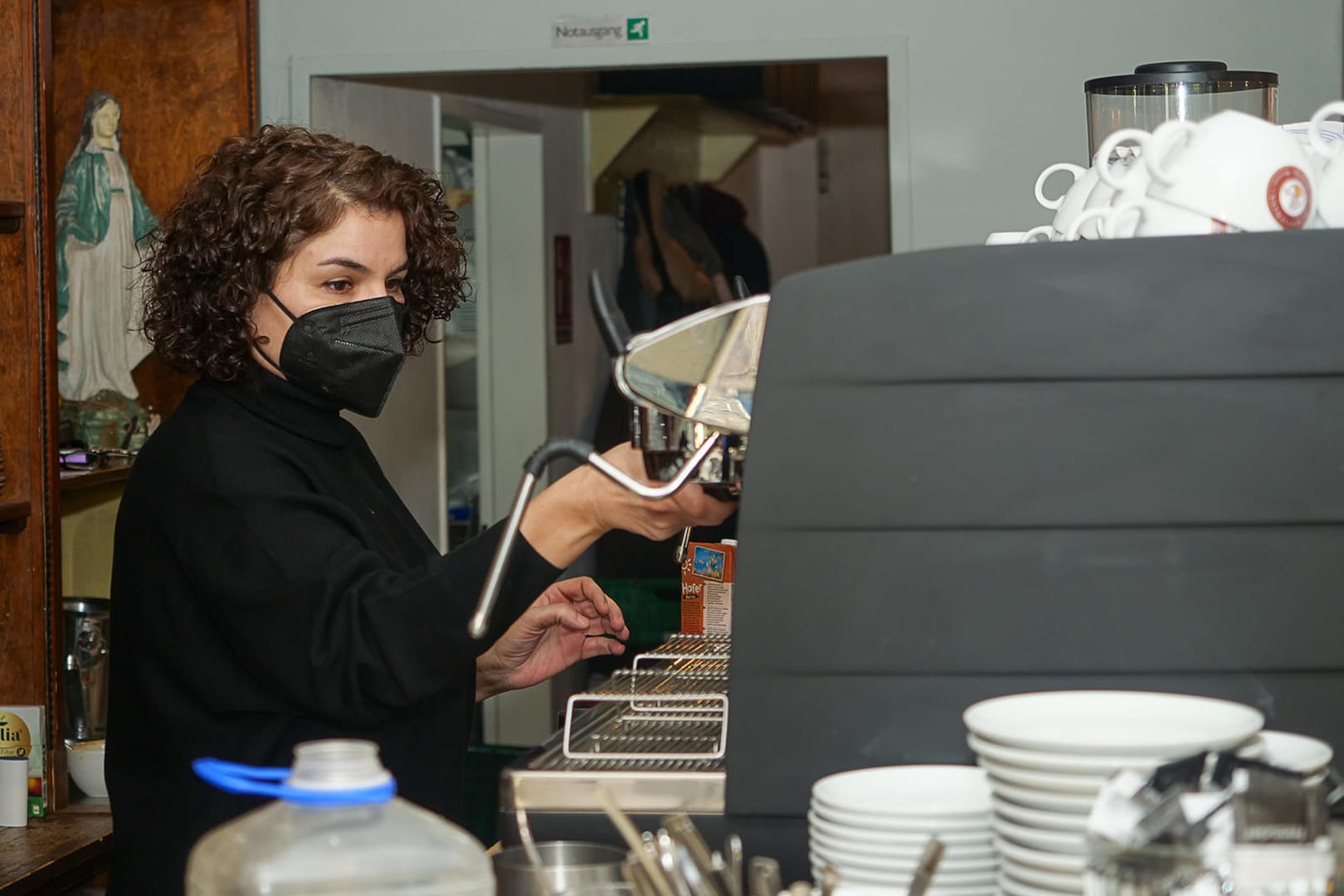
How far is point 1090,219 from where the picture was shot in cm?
124

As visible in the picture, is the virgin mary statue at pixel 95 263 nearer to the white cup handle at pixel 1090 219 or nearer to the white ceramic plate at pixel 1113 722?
the white cup handle at pixel 1090 219

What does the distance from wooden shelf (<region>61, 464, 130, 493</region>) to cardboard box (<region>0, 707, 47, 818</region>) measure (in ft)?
1.22

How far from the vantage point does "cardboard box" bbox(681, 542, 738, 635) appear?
1818 mm

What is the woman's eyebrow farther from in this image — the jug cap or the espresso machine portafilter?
the jug cap

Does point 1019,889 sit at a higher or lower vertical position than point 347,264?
lower

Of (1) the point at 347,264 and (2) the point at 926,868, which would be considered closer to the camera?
(2) the point at 926,868

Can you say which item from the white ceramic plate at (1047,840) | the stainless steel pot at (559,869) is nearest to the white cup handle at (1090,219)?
the white ceramic plate at (1047,840)

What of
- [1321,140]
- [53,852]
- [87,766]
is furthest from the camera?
[87,766]

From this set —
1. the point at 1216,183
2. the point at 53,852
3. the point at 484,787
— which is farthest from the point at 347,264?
the point at 484,787

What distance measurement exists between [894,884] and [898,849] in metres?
0.02

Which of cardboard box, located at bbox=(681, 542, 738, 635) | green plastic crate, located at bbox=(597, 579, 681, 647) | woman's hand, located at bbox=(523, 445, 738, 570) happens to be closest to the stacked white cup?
woman's hand, located at bbox=(523, 445, 738, 570)

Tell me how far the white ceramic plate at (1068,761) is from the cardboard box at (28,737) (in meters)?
1.89

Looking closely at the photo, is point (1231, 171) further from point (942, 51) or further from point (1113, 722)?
point (942, 51)

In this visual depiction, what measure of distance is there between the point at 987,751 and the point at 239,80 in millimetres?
2537
